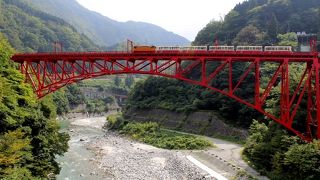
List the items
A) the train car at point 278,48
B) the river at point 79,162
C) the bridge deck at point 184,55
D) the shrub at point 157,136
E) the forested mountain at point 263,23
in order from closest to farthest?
the bridge deck at point 184,55 → the train car at point 278,48 → the river at point 79,162 → the shrub at point 157,136 → the forested mountain at point 263,23

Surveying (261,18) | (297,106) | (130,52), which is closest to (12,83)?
(130,52)

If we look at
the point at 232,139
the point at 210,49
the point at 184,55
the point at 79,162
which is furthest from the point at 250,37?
the point at 184,55

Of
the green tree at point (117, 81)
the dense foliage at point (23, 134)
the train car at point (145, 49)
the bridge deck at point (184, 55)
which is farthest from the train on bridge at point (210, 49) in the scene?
the green tree at point (117, 81)

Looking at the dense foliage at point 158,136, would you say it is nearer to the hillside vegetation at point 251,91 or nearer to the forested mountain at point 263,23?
the hillside vegetation at point 251,91

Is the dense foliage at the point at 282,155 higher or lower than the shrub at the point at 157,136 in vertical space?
higher

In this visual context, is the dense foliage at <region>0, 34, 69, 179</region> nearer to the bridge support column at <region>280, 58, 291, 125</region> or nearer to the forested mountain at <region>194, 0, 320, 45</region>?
the bridge support column at <region>280, 58, 291, 125</region>

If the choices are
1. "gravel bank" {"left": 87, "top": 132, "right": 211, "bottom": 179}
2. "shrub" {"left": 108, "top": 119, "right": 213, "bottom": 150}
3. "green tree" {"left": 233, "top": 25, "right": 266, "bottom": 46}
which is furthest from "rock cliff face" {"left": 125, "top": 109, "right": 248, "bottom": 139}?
"green tree" {"left": 233, "top": 25, "right": 266, "bottom": 46}
